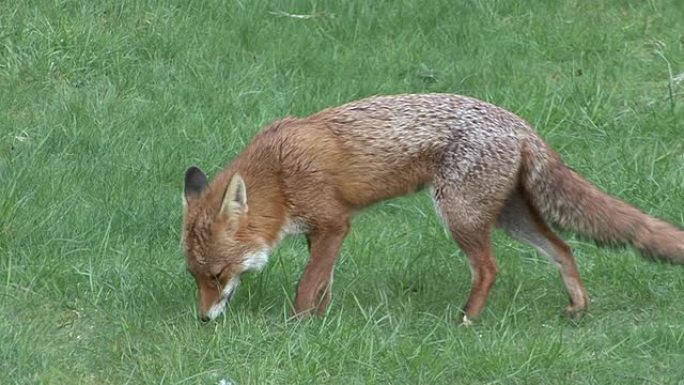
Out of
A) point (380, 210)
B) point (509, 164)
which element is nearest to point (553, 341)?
point (509, 164)

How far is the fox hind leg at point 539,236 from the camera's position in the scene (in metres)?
7.55

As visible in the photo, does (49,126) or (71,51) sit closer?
(49,126)

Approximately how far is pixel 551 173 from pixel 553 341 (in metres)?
1.20

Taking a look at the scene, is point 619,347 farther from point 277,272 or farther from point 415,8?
point 415,8

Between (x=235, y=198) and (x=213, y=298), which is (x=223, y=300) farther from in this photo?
(x=235, y=198)

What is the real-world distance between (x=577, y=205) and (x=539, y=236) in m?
0.34

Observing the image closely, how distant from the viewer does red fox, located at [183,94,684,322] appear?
730cm

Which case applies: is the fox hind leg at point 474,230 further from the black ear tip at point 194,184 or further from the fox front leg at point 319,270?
the black ear tip at point 194,184

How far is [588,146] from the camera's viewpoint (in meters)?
9.77

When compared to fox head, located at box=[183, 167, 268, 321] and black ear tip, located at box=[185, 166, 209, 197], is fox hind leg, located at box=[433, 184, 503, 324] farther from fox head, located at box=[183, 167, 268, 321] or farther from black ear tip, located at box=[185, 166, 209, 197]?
black ear tip, located at box=[185, 166, 209, 197]

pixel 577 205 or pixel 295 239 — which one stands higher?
pixel 577 205

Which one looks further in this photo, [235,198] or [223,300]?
[235,198]

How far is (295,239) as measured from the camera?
28.5 feet

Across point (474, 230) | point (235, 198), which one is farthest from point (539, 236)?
point (235, 198)
